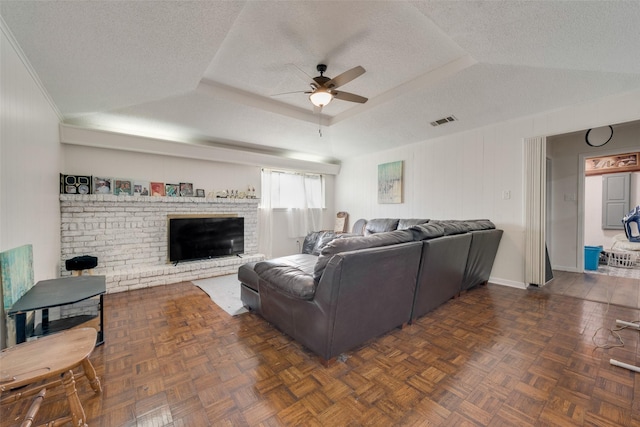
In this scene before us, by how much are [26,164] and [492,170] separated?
533 cm

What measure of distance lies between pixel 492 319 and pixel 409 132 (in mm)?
3054

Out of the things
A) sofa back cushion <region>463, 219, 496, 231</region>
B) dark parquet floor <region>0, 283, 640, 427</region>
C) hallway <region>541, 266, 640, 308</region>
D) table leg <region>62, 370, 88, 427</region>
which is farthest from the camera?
sofa back cushion <region>463, 219, 496, 231</region>

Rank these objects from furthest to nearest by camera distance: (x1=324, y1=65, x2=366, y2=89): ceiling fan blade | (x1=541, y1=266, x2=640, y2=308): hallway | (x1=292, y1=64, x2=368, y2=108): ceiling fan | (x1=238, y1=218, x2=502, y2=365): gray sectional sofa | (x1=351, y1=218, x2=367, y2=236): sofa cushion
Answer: (x1=351, y1=218, x2=367, y2=236): sofa cushion < (x1=541, y1=266, x2=640, y2=308): hallway < (x1=292, y1=64, x2=368, y2=108): ceiling fan < (x1=324, y1=65, x2=366, y2=89): ceiling fan blade < (x1=238, y1=218, x2=502, y2=365): gray sectional sofa

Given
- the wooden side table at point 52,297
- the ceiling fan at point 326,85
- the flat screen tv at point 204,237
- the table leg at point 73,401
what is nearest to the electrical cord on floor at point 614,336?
the ceiling fan at point 326,85

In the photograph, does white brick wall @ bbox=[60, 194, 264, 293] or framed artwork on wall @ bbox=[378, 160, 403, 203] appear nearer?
white brick wall @ bbox=[60, 194, 264, 293]

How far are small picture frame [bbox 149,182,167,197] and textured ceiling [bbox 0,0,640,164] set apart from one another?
0.83 m

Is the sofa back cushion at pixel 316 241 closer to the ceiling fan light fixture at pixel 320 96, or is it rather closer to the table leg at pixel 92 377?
the ceiling fan light fixture at pixel 320 96

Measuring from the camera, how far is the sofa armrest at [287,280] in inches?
72.1

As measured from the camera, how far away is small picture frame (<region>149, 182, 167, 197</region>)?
4.13 m

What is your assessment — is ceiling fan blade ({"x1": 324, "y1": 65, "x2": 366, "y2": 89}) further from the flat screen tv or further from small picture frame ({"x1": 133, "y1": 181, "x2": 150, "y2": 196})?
small picture frame ({"x1": 133, "y1": 181, "x2": 150, "y2": 196})

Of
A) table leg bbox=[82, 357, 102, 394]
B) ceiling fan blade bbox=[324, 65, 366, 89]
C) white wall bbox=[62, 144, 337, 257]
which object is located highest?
ceiling fan blade bbox=[324, 65, 366, 89]

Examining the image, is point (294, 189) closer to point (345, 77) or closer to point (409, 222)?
point (409, 222)

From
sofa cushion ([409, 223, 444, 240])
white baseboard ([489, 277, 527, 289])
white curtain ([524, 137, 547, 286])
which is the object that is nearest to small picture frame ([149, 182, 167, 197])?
sofa cushion ([409, 223, 444, 240])

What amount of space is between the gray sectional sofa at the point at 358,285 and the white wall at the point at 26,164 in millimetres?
1798
